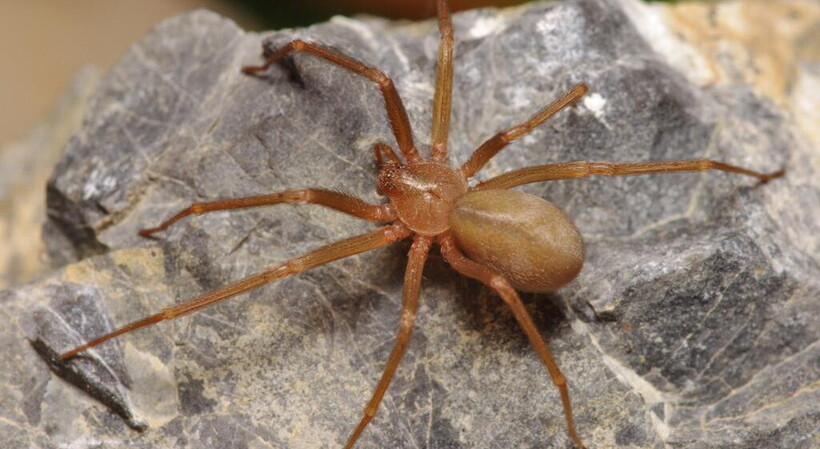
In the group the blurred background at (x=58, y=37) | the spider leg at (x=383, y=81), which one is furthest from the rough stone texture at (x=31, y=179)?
the spider leg at (x=383, y=81)

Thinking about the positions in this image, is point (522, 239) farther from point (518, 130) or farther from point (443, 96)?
point (443, 96)

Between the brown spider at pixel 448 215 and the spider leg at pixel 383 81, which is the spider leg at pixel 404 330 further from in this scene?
the spider leg at pixel 383 81

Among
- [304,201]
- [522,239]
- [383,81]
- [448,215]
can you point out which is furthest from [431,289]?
[383,81]

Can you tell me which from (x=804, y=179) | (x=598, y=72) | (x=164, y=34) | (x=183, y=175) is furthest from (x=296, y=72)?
(x=804, y=179)

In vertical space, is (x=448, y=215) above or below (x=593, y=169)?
below

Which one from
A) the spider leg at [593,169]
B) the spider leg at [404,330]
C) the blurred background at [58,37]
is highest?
the blurred background at [58,37]

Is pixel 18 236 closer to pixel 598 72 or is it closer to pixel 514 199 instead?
pixel 514 199

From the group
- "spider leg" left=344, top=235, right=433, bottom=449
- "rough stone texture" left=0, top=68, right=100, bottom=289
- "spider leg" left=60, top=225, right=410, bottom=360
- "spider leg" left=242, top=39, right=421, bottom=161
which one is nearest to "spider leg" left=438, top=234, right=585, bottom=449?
"spider leg" left=344, top=235, right=433, bottom=449
